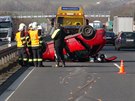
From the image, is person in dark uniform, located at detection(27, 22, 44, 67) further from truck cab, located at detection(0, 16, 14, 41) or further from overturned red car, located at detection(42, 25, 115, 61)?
truck cab, located at detection(0, 16, 14, 41)

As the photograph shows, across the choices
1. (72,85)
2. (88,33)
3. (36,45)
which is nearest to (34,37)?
(36,45)

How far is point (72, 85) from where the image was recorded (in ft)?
55.0

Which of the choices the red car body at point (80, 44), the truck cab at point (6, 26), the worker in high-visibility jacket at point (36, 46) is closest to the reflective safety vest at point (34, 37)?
the worker in high-visibility jacket at point (36, 46)

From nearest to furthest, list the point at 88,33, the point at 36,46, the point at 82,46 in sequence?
the point at 36,46 → the point at 82,46 → the point at 88,33

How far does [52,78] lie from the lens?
750 inches

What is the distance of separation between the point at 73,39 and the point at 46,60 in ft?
5.87

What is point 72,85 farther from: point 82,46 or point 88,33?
point 88,33

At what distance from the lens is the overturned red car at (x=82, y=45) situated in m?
27.2

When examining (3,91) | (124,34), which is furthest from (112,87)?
(124,34)

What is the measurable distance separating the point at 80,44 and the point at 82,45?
114mm

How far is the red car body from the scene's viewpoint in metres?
27.2

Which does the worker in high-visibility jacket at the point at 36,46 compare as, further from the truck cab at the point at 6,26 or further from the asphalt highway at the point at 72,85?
the truck cab at the point at 6,26

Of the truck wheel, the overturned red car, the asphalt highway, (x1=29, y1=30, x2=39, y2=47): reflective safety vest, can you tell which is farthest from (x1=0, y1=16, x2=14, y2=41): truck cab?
the asphalt highway

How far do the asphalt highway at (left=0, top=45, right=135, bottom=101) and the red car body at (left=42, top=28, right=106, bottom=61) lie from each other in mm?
4366
